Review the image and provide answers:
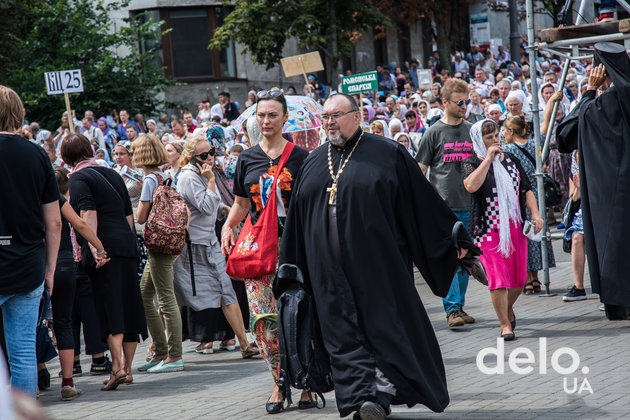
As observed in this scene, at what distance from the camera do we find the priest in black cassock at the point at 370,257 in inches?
214

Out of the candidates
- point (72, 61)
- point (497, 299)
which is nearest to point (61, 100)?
point (72, 61)

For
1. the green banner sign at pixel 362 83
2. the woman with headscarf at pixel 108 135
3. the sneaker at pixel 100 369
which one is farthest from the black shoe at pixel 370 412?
the woman with headscarf at pixel 108 135

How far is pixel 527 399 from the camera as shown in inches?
233

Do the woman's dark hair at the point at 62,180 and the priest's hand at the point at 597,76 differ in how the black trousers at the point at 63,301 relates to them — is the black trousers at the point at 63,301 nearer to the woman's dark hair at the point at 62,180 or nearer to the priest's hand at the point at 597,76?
the woman's dark hair at the point at 62,180

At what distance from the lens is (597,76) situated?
6699 mm

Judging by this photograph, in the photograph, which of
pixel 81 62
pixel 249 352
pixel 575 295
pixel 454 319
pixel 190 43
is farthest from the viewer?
pixel 190 43

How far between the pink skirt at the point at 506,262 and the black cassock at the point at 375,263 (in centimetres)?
242

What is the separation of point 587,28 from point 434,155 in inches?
91.9

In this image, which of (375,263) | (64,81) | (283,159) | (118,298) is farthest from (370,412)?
(64,81)

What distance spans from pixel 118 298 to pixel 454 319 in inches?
122

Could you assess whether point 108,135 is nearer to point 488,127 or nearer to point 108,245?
point 108,245

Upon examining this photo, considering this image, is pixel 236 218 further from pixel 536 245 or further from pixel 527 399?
pixel 536 245

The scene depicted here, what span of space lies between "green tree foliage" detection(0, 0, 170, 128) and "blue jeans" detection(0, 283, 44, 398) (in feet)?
75.8

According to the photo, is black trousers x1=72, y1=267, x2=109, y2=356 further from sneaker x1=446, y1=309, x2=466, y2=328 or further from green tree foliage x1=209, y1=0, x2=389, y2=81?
green tree foliage x1=209, y1=0, x2=389, y2=81
